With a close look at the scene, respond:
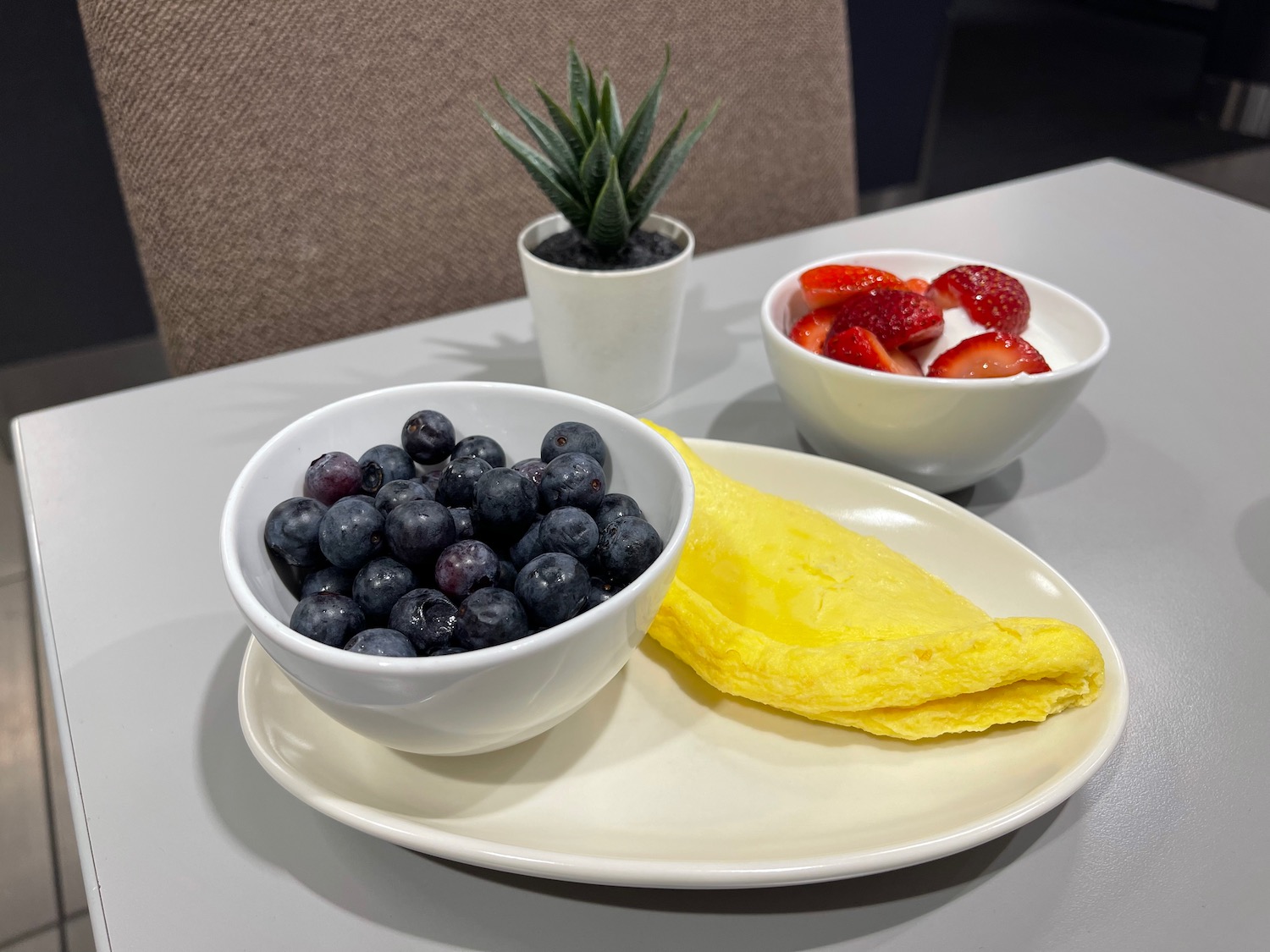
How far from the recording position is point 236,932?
45 cm

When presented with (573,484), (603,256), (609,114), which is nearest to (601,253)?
(603,256)

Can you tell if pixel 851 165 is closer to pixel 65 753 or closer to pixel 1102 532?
pixel 1102 532

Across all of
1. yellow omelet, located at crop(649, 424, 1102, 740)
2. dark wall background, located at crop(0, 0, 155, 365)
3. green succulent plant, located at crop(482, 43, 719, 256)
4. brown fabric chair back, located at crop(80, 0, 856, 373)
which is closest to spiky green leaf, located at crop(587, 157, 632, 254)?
green succulent plant, located at crop(482, 43, 719, 256)

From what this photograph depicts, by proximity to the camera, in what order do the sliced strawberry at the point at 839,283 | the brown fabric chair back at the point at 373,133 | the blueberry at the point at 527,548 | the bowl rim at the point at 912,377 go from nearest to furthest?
the blueberry at the point at 527,548, the bowl rim at the point at 912,377, the sliced strawberry at the point at 839,283, the brown fabric chair back at the point at 373,133

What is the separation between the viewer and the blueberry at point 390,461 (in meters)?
0.57

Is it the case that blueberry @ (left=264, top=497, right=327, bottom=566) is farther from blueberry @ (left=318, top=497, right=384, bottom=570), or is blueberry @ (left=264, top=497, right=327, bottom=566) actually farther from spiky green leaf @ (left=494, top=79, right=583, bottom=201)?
spiky green leaf @ (left=494, top=79, right=583, bottom=201)

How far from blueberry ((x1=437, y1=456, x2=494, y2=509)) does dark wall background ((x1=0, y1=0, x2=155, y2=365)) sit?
2.00 m

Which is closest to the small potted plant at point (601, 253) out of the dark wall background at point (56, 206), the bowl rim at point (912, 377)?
the bowl rim at point (912, 377)

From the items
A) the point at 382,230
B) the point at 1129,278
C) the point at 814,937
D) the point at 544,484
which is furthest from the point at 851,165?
the point at 814,937

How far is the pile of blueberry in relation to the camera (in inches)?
18.1

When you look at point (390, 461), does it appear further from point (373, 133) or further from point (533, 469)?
point (373, 133)

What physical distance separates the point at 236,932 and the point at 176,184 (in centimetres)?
89

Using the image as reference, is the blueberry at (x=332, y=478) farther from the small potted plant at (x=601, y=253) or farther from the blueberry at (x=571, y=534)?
the small potted plant at (x=601, y=253)

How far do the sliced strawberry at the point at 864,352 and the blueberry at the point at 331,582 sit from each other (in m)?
0.39
